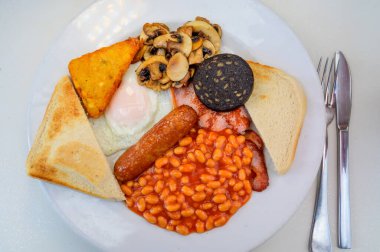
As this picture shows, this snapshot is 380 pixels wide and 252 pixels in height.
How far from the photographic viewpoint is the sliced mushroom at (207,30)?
2.53 metres

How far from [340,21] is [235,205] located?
1.57 metres

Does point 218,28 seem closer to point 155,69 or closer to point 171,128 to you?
point 155,69

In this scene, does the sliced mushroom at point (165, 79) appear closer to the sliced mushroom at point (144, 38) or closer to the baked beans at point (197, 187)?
the sliced mushroom at point (144, 38)

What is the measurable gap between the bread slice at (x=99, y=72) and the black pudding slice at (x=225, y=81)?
500mm

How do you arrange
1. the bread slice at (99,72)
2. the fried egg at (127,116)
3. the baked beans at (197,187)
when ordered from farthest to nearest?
the fried egg at (127,116), the bread slice at (99,72), the baked beans at (197,187)

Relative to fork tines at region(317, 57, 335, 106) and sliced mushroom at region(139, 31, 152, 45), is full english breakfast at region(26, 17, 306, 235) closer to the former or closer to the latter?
sliced mushroom at region(139, 31, 152, 45)

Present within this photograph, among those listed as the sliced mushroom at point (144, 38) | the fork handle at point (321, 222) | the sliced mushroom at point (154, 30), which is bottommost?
the fork handle at point (321, 222)

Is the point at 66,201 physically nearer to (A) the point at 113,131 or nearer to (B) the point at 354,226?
(A) the point at 113,131

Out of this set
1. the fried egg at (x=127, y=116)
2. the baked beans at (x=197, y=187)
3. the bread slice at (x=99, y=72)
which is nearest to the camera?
the baked beans at (x=197, y=187)

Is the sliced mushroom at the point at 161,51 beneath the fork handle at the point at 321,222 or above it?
above

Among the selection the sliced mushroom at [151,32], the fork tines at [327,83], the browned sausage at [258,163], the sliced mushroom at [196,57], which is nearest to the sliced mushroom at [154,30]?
the sliced mushroom at [151,32]

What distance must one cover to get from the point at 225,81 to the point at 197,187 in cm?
67

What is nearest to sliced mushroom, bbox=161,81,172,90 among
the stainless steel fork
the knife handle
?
the stainless steel fork

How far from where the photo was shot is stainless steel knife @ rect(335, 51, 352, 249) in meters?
2.52
